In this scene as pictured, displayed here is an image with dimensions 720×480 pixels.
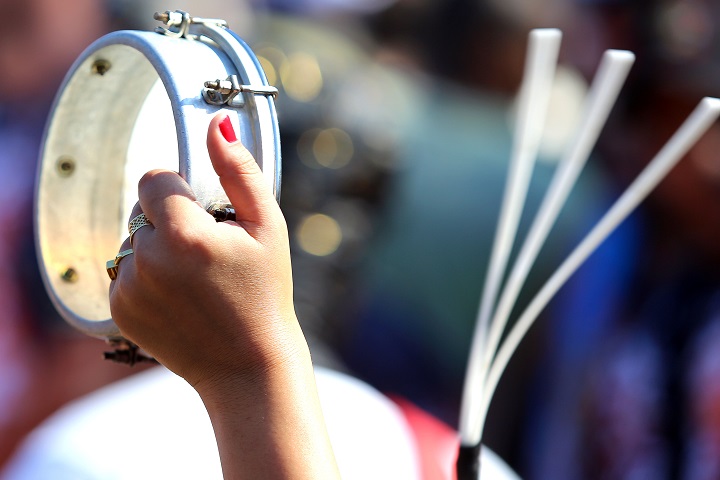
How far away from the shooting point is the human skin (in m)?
0.73

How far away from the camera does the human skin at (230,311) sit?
0.73m

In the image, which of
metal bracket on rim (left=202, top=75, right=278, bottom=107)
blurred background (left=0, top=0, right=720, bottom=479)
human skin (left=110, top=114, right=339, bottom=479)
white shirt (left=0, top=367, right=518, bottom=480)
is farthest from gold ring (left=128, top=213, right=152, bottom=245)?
blurred background (left=0, top=0, right=720, bottom=479)

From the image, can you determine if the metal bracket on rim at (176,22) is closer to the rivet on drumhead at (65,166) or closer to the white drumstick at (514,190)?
the rivet on drumhead at (65,166)

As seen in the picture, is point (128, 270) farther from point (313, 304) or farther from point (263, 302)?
point (313, 304)

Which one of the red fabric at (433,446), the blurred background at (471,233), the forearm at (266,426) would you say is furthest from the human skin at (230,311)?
the blurred background at (471,233)

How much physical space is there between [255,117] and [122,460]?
0.45 m

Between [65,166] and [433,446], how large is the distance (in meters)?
0.64

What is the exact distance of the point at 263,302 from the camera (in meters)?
0.75

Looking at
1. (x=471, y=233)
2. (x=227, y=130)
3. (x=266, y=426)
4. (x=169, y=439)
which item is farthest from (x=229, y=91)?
(x=471, y=233)

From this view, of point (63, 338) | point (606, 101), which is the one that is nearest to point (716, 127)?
point (606, 101)

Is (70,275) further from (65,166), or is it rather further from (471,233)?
(471,233)

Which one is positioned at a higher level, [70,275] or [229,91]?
[229,91]

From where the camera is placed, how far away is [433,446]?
4.34 ft

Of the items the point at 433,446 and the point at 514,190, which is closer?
the point at 514,190
